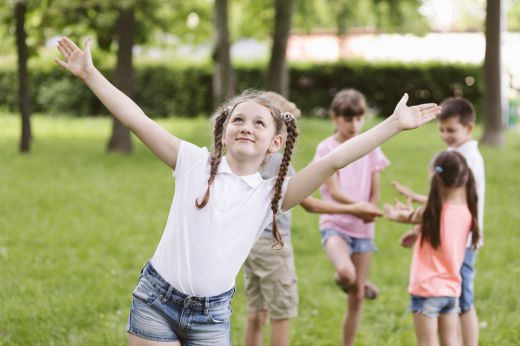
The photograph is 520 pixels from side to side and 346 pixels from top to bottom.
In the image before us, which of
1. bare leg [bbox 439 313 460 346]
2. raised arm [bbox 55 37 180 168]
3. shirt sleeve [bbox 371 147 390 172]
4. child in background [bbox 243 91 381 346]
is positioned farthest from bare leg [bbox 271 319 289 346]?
raised arm [bbox 55 37 180 168]

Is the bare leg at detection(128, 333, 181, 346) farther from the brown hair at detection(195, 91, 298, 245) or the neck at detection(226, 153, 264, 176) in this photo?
the neck at detection(226, 153, 264, 176)

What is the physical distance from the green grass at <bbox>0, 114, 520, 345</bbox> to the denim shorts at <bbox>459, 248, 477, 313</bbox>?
0.85 meters

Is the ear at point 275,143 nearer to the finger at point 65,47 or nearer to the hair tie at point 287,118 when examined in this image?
the hair tie at point 287,118

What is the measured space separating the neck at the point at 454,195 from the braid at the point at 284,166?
52.6 inches

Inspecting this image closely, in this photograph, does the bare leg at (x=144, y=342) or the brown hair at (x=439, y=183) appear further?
the brown hair at (x=439, y=183)

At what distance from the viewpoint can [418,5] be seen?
60.0ft

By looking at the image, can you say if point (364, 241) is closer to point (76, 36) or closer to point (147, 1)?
point (147, 1)

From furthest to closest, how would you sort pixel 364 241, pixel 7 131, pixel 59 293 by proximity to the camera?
pixel 7 131 < pixel 59 293 < pixel 364 241

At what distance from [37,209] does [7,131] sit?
11003 millimetres

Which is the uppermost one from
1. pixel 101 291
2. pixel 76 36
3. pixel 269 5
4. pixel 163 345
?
pixel 269 5

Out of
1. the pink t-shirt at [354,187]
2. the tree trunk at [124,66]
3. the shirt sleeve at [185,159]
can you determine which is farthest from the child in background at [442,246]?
the tree trunk at [124,66]

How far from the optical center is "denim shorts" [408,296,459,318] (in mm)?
4188

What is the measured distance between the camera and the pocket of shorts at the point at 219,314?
3.03m

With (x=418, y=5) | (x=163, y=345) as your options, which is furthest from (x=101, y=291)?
(x=418, y=5)
